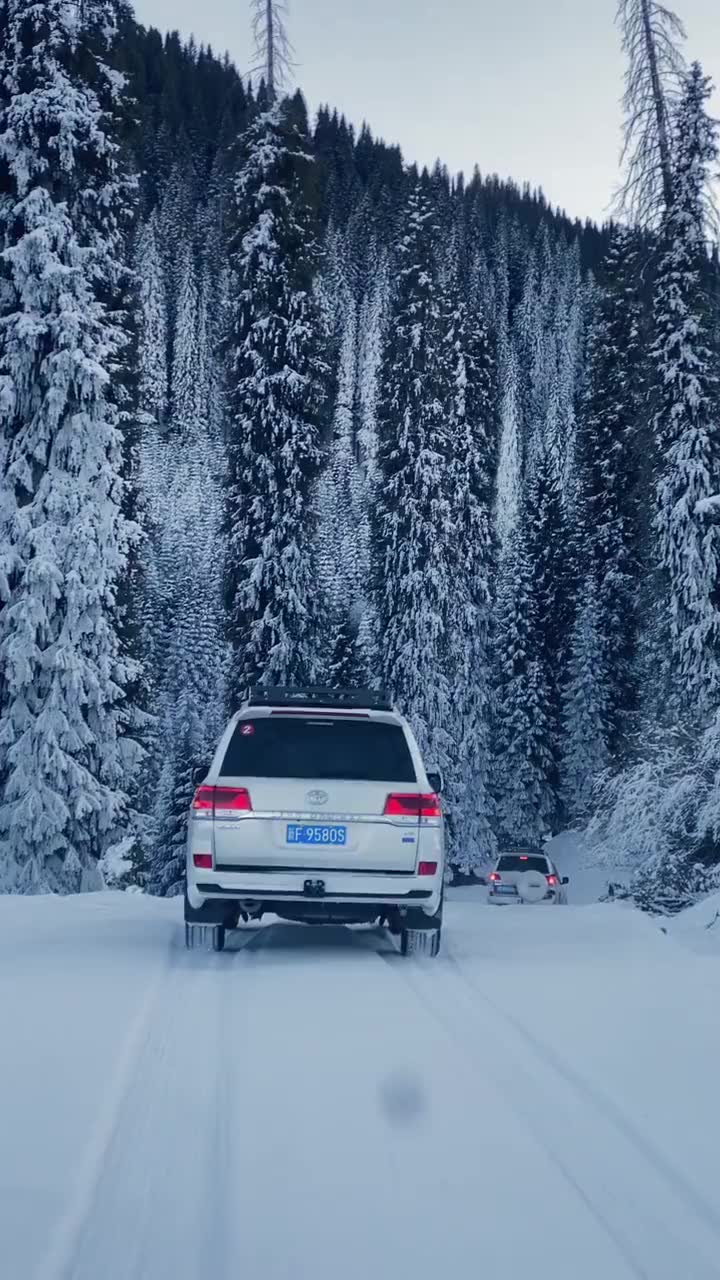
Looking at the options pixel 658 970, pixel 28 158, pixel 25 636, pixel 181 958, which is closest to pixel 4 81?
pixel 28 158

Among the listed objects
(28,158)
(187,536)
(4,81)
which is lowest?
(187,536)

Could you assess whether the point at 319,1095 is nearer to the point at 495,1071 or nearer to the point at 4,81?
the point at 495,1071

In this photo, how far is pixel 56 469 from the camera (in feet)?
66.6

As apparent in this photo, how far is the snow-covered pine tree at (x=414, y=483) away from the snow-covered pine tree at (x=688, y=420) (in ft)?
43.7

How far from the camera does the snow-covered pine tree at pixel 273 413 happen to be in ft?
94.1

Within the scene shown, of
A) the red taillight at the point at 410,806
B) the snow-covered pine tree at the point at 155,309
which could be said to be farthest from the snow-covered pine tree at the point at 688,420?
the snow-covered pine tree at the point at 155,309

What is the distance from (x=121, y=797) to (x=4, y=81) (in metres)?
12.5

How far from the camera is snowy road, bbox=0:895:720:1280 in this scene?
3.58 m

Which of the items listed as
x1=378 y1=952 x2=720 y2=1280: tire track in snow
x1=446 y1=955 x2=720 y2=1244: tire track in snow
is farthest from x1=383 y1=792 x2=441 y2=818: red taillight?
x1=378 y1=952 x2=720 y2=1280: tire track in snow

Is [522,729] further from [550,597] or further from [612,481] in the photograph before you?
[612,481]

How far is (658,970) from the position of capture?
8.95m

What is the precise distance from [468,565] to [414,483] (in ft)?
19.1

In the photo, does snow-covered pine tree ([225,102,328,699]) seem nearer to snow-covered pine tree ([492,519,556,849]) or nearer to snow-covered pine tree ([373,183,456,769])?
snow-covered pine tree ([373,183,456,769])

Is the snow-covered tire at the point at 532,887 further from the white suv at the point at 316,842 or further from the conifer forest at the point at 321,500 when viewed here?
the white suv at the point at 316,842
